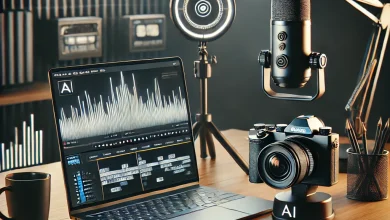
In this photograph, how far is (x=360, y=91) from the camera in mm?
2111

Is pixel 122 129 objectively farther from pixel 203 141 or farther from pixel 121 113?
pixel 203 141

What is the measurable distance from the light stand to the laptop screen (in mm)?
284

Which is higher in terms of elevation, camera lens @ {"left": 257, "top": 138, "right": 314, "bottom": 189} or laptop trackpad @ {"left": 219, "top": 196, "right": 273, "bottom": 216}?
camera lens @ {"left": 257, "top": 138, "right": 314, "bottom": 189}

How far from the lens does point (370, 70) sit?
2.09m

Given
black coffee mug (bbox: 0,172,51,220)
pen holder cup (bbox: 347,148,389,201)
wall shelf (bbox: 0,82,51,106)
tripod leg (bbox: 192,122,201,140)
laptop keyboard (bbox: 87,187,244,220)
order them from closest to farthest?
black coffee mug (bbox: 0,172,51,220)
laptop keyboard (bbox: 87,187,244,220)
pen holder cup (bbox: 347,148,389,201)
tripod leg (bbox: 192,122,201,140)
wall shelf (bbox: 0,82,51,106)

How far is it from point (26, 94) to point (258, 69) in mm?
883

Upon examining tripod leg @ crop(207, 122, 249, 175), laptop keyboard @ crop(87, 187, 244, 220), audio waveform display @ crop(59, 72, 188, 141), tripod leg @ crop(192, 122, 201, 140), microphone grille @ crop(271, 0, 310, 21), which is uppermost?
microphone grille @ crop(271, 0, 310, 21)

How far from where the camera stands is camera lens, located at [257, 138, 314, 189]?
1508mm

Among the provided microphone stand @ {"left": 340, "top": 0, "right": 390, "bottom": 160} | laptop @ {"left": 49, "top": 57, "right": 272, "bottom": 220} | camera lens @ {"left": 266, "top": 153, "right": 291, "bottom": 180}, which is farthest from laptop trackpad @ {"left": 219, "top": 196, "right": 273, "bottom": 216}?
microphone stand @ {"left": 340, "top": 0, "right": 390, "bottom": 160}

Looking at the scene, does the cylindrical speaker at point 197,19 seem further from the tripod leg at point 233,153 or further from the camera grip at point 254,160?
the camera grip at point 254,160

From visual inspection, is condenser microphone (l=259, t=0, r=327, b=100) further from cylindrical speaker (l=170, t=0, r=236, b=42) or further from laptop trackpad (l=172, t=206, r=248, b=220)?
cylindrical speaker (l=170, t=0, r=236, b=42)

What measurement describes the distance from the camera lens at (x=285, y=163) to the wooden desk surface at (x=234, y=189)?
0.11 meters

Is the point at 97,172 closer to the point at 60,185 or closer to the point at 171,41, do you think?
the point at 60,185

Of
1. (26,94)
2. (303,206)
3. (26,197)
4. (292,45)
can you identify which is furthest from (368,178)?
(26,94)
